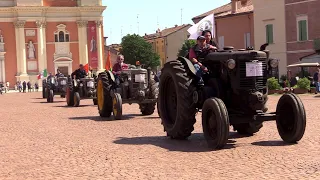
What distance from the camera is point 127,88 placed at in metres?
17.7

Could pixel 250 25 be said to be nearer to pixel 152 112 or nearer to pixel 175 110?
pixel 152 112

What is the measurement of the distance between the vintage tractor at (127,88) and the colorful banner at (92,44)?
196 feet

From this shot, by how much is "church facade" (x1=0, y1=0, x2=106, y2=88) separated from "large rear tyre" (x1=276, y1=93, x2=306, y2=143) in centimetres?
6748

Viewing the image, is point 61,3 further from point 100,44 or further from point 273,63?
point 273,63

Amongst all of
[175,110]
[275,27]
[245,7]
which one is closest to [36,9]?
[245,7]

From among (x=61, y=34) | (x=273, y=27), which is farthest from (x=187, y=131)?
(x=61, y=34)

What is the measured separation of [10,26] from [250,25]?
1420 inches

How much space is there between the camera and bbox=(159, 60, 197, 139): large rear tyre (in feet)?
33.9

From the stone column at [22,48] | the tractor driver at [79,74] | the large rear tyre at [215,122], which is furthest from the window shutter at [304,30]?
the stone column at [22,48]

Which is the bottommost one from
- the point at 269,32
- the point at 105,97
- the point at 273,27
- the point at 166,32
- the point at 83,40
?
the point at 105,97

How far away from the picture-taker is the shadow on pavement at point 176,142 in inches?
381

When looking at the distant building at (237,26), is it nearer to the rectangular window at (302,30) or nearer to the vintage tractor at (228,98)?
the rectangular window at (302,30)

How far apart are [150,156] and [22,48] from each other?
68445 mm

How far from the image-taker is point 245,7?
183ft
